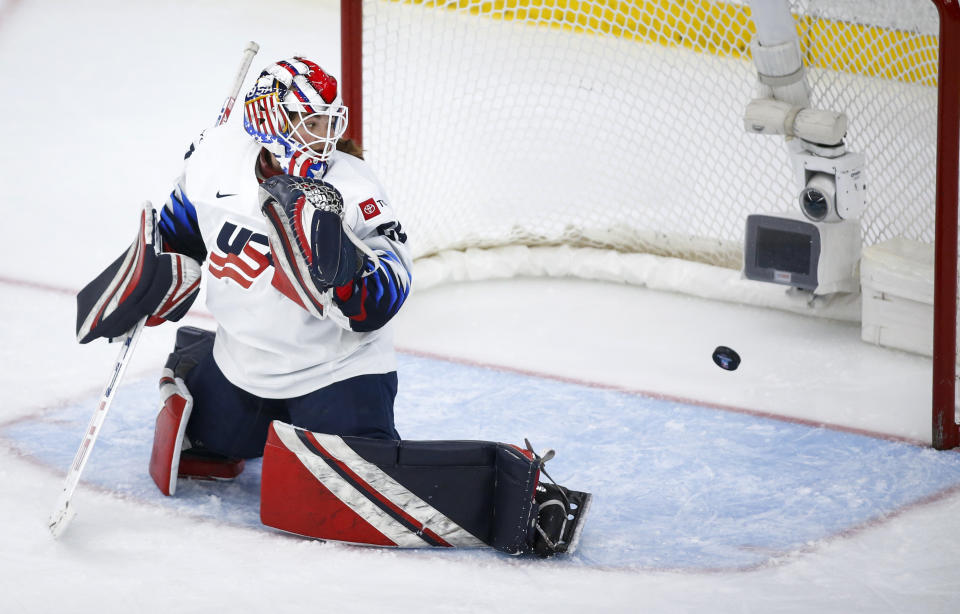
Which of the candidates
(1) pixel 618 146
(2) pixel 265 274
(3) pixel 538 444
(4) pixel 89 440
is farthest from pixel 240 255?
(1) pixel 618 146

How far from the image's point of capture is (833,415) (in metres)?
3.40

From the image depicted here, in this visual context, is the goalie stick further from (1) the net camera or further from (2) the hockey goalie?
(1) the net camera

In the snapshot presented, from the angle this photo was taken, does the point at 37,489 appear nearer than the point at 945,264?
Yes

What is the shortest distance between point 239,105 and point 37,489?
3.48 m

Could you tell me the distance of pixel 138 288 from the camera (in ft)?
8.56

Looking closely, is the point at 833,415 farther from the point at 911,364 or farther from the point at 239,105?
the point at 239,105

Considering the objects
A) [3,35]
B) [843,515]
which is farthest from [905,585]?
[3,35]

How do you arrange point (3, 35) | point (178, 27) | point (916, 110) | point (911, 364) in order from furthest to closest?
point (178, 27) → point (3, 35) → point (916, 110) → point (911, 364)

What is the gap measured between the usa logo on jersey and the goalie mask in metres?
0.15

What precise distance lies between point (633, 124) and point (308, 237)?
3518 mm

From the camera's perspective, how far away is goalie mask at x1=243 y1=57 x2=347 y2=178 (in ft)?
8.46

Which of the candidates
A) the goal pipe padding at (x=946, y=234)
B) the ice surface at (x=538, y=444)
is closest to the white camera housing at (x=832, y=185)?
the ice surface at (x=538, y=444)

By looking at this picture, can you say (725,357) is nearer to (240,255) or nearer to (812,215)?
(812,215)

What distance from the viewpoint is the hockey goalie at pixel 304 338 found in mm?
2492
